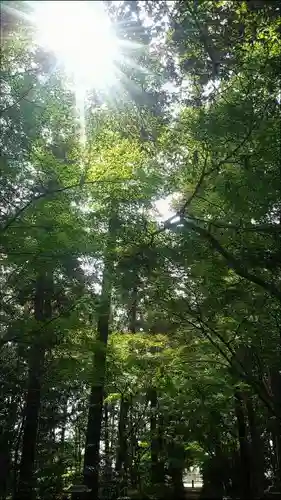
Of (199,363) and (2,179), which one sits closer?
(2,179)

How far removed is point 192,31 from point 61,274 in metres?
5.92

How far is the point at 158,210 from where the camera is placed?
954 cm

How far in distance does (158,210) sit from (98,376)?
155 inches

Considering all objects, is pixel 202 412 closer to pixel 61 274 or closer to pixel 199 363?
pixel 199 363

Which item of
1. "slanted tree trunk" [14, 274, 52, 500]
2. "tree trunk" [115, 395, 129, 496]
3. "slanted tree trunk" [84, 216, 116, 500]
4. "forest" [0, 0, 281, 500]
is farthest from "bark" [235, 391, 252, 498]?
"slanted tree trunk" [14, 274, 52, 500]

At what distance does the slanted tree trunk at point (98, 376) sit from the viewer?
25.3ft

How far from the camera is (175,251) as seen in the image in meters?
7.23

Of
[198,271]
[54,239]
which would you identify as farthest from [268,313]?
[54,239]

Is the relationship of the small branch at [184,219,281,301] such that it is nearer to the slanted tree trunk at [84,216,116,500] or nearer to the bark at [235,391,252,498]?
the slanted tree trunk at [84,216,116,500]

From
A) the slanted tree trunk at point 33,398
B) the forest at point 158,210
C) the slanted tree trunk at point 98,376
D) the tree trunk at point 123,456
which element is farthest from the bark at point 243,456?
the slanted tree trunk at point 33,398

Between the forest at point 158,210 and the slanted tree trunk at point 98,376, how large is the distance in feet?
0.22

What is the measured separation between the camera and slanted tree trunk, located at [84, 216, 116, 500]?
770cm

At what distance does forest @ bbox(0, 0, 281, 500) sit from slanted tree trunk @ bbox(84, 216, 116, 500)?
0.07 m

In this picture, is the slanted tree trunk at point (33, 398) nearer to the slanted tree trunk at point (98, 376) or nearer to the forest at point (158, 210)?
the forest at point (158, 210)
